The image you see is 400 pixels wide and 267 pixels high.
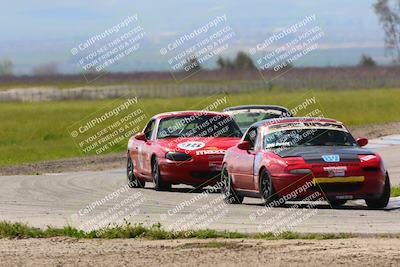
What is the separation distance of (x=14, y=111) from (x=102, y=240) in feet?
197

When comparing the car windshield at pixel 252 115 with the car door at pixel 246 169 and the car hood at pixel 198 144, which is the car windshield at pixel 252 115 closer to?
the car hood at pixel 198 144

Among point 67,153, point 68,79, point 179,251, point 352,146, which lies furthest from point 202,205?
point 68,79

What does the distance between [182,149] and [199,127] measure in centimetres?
98

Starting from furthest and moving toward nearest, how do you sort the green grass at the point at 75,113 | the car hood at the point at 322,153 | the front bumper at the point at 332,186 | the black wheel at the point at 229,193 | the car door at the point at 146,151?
the green grass at the point at 75,113 → the car door at the point at 146,151 → the black wheel at the point at 229,193 → the car hood at the point at 322,153 → the front bumper at the point at 332,186

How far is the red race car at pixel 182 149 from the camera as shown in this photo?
71.9 ft

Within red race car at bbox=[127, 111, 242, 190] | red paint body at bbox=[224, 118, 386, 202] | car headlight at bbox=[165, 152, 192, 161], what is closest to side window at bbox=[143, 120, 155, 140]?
red race car at bbox=[127, 111, 242, 190]

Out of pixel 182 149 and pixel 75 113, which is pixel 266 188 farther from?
pixel 75 113

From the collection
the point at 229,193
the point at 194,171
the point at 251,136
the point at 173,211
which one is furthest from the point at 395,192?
the point at 173,211

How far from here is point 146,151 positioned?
76.4 feet

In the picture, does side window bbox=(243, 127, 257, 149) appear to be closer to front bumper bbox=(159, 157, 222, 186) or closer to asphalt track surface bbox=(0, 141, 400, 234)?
asphalt track surface bbox=(0, 141, 400, 234)

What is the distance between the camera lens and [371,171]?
1755 cm

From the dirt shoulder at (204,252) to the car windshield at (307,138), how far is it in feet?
16.6

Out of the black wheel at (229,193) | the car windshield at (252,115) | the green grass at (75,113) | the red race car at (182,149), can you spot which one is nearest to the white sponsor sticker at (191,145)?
the red race car at (182,149)

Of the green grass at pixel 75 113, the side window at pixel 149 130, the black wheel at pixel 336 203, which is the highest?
the side window at pixel 149 130
